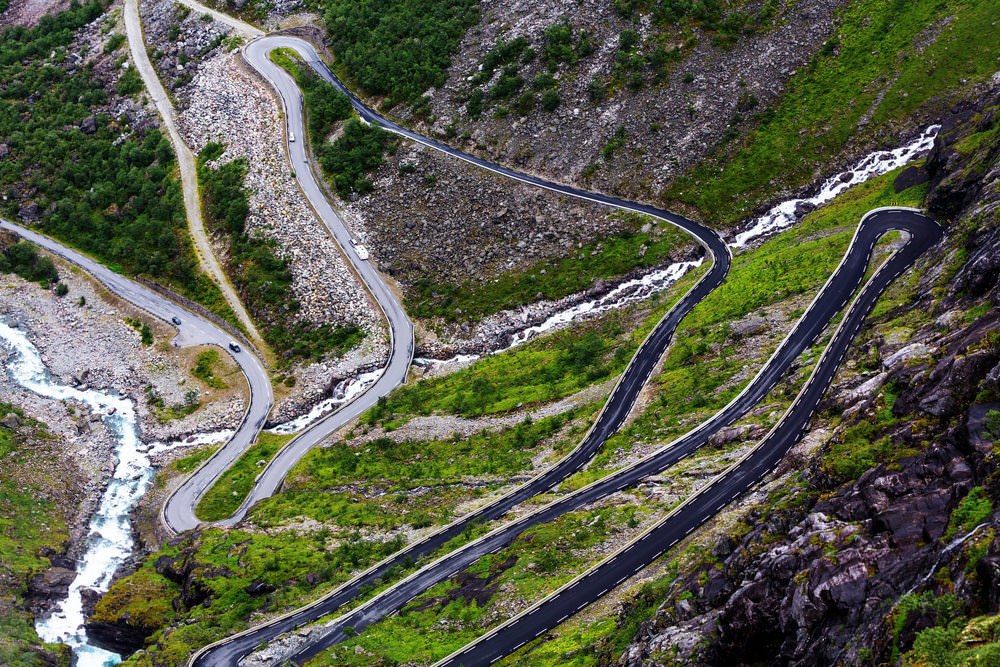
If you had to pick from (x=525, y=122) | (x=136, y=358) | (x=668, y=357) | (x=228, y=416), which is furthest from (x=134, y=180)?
(x=668, y=357)

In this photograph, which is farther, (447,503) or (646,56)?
(646,56)

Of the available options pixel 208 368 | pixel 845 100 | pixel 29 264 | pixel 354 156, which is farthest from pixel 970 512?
pixel 29 264

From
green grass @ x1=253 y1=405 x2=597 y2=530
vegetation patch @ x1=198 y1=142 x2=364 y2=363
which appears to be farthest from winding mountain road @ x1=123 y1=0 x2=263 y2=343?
green grass @ x1=253 y1=405 x2=597 y2=530

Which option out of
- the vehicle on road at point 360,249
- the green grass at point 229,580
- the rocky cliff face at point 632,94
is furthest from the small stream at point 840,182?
the green grass at point 229,580

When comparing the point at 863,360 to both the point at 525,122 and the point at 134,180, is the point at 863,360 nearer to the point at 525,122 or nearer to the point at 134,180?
the point at 525,122

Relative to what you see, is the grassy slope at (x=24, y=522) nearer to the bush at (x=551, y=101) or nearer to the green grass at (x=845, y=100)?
the bush at (x=551, y=101)
